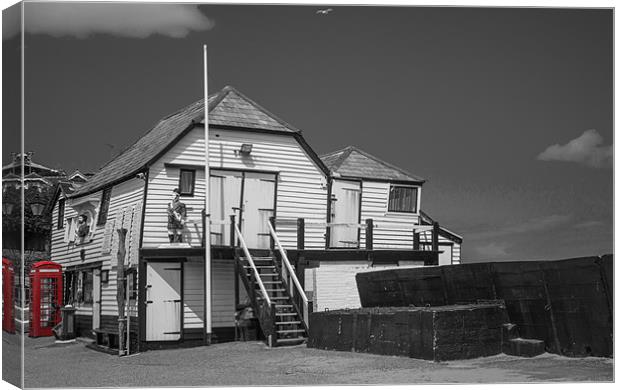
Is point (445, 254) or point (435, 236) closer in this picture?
point (435, 236)

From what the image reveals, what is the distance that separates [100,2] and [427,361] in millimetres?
6227

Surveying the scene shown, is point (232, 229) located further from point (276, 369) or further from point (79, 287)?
point (276, 369)

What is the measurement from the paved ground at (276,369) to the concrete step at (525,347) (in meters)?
0.14

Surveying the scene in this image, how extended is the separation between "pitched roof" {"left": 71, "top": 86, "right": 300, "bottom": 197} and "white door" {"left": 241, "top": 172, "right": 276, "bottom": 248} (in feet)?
2.85

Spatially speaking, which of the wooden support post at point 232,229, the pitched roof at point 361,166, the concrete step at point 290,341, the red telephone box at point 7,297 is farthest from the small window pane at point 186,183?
the red telephone box at point 7,297

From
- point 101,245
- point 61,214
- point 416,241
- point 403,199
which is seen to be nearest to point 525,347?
Result: point 403,199

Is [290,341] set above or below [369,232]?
below

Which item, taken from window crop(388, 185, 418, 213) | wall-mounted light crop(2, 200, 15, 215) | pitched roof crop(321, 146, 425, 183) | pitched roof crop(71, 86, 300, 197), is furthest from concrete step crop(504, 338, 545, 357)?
wall-mounted light crop(2, 200, 15, 215)

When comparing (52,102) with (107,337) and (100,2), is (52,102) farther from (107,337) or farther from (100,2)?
(107,337)

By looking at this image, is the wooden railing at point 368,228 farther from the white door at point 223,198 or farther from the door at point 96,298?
the door at point 96,298

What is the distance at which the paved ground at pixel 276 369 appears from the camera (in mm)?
13016

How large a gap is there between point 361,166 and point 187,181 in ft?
9.03

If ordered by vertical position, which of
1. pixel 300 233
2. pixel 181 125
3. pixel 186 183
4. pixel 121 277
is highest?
pixel 181 125

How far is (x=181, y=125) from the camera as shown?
15.7m
